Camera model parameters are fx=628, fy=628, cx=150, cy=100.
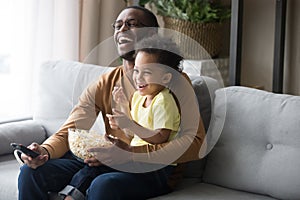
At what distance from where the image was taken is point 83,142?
227cm

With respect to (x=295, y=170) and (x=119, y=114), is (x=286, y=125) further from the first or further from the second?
(x=119, y=114)

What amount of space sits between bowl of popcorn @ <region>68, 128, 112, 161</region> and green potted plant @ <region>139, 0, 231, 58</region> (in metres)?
1.14

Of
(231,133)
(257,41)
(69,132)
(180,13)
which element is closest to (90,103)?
(69,132)

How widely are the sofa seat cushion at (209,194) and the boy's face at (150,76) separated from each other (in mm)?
368

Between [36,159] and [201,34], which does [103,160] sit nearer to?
[36,159]

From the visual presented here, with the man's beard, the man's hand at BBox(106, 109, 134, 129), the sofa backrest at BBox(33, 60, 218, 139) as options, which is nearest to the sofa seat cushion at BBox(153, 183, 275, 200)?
the man's hand at BBox(106, 109, 134, 129)

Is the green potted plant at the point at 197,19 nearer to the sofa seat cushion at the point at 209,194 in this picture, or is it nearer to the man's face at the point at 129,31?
the man's face at the point at 129,31

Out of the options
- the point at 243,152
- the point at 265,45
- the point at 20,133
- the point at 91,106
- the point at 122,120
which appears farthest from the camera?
the point at 265,45

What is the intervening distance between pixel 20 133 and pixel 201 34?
1081mm

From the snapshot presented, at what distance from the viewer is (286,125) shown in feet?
7.36

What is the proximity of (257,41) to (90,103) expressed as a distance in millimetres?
1337

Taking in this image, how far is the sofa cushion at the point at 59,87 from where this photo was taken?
2.83 metres

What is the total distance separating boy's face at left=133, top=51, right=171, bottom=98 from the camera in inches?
86.7

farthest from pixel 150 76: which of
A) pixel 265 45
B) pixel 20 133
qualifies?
pixel 265 45
